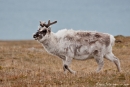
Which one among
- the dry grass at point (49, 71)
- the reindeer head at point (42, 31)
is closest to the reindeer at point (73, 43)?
the reindeer head at point (42, 31)

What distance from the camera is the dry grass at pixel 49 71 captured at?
12117 millimetres

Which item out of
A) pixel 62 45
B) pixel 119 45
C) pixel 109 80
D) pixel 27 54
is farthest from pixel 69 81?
pixel 119 45

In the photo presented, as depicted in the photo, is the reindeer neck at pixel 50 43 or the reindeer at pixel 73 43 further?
the reindeer neck at pixel 50 43

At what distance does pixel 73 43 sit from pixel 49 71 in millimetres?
2339

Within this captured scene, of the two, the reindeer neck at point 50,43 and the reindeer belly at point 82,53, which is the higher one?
the reindeer neck at point 50,43

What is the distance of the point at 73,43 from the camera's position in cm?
1750

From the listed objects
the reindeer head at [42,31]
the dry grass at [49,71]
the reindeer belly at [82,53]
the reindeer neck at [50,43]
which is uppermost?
the reindeer head at [42,31]

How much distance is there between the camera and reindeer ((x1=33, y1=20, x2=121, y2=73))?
56.6 feet

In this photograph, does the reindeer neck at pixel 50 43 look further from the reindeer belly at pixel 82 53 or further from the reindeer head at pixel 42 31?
the reindeer belly at pixel 82 53

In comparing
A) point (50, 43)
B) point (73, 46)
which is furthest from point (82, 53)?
point (50, 43)

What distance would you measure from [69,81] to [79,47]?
17.4 feet

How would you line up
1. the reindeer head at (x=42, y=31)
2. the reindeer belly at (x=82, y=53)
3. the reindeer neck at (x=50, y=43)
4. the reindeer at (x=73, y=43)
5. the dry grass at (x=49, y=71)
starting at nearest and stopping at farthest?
the dry grass at (x=49, y=71), the reindeer head at (x=42, y=31), the reindeer at (x=73, y=43), the reindeer belly at (x=82, y=53), the reindeer neck at (x=50, y=43)

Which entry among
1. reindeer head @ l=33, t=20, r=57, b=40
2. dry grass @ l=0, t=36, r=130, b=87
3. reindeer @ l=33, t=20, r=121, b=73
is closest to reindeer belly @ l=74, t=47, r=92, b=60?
reindeer @ l=33, t=20, r=121, b=73

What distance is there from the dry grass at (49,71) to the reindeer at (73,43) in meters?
1.13
